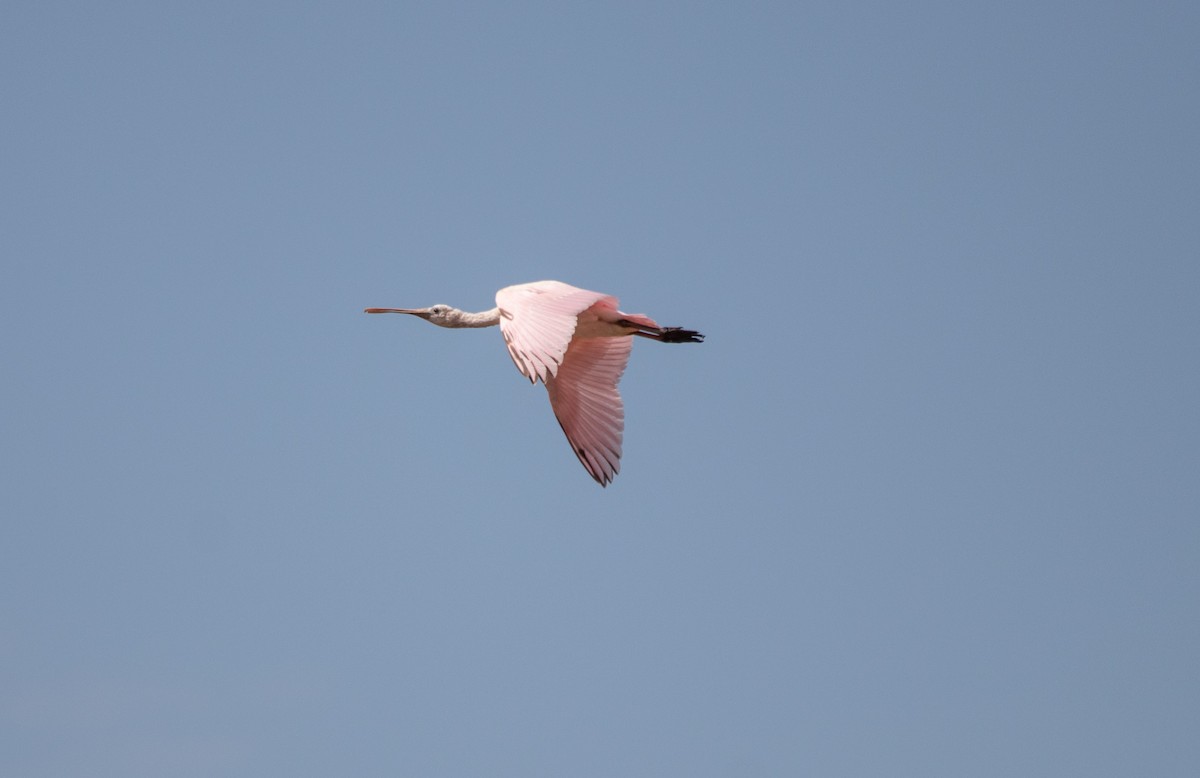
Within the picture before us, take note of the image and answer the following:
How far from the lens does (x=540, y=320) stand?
1247cm

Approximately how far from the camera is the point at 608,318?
14578 mm

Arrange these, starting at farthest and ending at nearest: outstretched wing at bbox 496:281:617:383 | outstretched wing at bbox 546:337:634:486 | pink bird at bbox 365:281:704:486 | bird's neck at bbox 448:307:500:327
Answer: bird's neck at bbox 448:307:500:327
outstretched wing at bbox 546:337:634:486
pink bird at bbox 365:281:704:486
outstretched wing at bbox 496:281:617:383

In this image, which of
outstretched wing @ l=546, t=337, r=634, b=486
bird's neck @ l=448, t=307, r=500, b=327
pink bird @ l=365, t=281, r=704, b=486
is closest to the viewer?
pink bird @ l=365, t=281, r=704, b=486

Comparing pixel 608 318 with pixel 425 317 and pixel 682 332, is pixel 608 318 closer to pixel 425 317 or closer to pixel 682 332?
pixel 682 332

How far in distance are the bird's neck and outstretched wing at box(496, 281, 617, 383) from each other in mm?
1627

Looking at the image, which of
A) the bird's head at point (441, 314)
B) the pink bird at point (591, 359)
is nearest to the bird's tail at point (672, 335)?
the pink bird at point (591, 359)

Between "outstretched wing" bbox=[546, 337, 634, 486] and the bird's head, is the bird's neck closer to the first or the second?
the bird's head

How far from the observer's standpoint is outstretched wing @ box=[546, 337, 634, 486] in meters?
15.0

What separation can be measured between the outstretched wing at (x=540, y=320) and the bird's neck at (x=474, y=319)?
1.63 meters

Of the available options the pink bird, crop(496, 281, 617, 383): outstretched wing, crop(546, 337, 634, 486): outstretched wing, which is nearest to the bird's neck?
the pink bird

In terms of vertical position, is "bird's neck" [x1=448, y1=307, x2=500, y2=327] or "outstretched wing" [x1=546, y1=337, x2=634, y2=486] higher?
"bird's neck" [x1=448, y1=307, x2=500, y2=327]

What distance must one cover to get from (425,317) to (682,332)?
2.35 metres

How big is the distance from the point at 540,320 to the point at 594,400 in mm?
2920

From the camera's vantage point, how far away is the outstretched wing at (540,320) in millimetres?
11773
